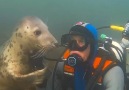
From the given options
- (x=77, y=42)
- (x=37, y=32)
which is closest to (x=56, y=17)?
(x=37, y=32)

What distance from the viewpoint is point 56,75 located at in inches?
206

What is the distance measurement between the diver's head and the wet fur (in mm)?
569

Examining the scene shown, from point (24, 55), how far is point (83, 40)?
114cm

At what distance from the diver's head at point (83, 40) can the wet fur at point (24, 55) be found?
569mm

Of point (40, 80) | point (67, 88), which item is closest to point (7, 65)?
point (40, 80)

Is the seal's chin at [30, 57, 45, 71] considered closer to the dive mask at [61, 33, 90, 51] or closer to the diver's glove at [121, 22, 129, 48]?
the dive mask at [61, 33, 90, 51]

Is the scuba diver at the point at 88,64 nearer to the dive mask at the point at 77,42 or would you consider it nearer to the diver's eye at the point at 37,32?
the dive mask at the point at 77,42

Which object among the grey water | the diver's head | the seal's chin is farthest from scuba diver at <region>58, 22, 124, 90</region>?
the grey water

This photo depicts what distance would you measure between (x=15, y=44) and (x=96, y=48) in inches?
56.8

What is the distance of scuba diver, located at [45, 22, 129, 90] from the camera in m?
4.48

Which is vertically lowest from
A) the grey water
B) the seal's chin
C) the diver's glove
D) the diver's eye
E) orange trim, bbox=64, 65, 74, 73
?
orange trim, bbox=64, 65, 74, 73

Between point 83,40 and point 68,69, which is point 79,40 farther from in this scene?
point 68,69

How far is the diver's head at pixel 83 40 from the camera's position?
15.1ft

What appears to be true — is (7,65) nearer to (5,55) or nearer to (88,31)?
(5,55)
